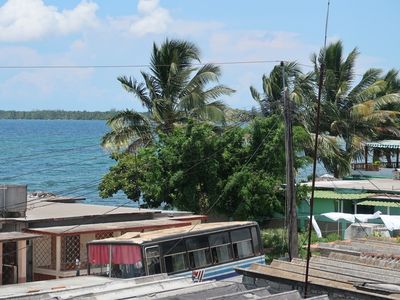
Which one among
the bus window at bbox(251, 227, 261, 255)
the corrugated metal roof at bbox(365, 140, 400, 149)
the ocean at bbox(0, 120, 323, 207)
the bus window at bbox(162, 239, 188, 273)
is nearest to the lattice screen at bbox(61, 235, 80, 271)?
the bus window at bbox(162, 239, 188, 273)

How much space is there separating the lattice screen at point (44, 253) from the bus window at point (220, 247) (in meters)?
4.16

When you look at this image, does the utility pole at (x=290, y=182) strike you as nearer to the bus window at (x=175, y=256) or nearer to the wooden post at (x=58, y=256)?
the bus window at (x=175, y=256)

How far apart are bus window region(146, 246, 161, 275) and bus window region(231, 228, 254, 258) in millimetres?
2814

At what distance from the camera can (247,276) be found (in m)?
13.5

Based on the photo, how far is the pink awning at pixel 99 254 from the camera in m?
17.1

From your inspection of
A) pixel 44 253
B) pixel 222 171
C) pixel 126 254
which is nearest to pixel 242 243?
pixel 126 254

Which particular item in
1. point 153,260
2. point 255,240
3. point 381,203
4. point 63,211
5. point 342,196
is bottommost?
point 153,260

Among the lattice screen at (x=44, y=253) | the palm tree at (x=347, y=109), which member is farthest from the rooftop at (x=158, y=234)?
the palm tree at (x=347, y=109)

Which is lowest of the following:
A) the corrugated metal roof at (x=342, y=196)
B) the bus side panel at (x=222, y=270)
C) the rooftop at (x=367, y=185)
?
the bus side panel at (x=222, y=270)

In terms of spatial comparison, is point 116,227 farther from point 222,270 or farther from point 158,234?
point 222,270

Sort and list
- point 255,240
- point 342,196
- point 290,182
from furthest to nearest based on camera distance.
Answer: point 342,196 → point 290,182 → point 255,240

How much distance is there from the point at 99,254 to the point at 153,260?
1240 millimetres

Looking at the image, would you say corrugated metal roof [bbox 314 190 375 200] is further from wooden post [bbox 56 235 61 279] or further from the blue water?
the blue water

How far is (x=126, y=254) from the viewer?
16.9m
